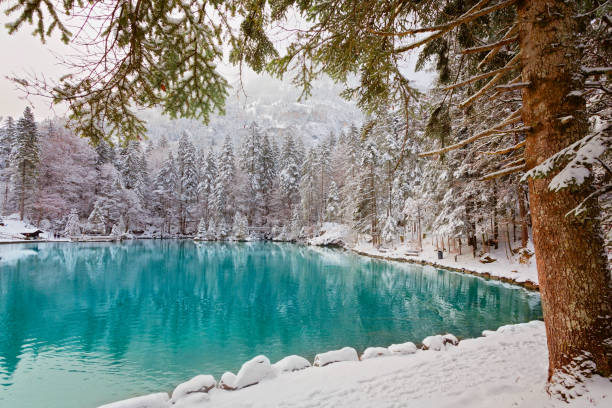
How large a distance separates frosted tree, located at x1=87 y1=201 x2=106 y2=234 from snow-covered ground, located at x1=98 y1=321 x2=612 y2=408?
3930 centimetres

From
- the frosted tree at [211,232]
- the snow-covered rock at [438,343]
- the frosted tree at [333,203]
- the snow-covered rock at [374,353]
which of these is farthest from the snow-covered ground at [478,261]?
the frosted tree at [211,232]

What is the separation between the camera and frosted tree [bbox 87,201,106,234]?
1379 inches

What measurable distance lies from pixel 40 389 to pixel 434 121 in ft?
27.3

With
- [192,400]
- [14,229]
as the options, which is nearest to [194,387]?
[192,400]

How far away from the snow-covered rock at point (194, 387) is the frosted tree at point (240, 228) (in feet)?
121

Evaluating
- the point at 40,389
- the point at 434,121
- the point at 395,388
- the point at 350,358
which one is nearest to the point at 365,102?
Answer: the point at 434,121

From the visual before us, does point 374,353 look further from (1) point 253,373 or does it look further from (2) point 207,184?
(2) point 207,184

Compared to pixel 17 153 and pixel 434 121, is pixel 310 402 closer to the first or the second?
pixel 434 121

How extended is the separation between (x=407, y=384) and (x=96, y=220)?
4192 centimetres

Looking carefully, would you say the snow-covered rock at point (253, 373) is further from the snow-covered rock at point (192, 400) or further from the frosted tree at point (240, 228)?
the frosted tree at point (240, 228)

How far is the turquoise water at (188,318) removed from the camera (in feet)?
19.3

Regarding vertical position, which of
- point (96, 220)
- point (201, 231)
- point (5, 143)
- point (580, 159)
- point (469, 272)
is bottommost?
point (469, 272)

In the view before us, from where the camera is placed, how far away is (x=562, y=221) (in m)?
2.25

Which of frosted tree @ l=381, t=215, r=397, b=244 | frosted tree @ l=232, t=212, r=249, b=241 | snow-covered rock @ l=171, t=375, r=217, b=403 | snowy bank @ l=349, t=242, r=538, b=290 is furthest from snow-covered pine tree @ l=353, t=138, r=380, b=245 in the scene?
snow-covered rock @ l=171, t=375, r=217, b=403
